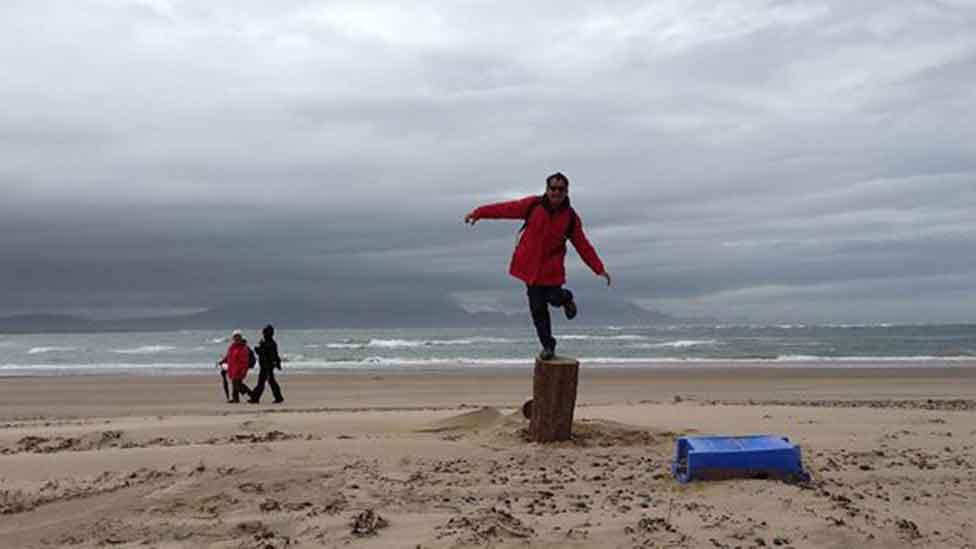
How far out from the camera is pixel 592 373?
104ft

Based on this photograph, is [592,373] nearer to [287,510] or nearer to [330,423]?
[330,423]

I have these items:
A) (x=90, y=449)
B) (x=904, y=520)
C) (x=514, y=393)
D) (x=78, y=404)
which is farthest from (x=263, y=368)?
(x=904, y=520)

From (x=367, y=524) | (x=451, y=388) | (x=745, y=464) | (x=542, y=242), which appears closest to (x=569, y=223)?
(x=542, y=242)

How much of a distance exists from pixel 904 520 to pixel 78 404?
20577 millimetres

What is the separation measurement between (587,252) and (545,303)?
63cm

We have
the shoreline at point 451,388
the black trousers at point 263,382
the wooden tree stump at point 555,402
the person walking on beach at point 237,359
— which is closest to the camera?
the wooden tree stump at point 555,402

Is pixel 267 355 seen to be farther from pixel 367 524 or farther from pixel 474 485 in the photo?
pixel 367 524

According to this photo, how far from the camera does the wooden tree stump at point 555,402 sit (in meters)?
7.51

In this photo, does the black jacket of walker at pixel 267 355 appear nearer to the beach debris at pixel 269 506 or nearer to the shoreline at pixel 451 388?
the shoreline at pixel 451 388

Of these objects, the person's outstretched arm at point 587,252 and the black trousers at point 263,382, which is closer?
the person's outstretched arm at point 587,252

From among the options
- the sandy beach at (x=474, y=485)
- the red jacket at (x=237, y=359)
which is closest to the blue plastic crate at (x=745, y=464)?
the sandy beach at (x=474, y=485)

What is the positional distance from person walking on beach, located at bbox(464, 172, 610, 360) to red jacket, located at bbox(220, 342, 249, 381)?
38.3ft

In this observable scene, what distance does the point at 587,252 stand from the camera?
26.5 feet

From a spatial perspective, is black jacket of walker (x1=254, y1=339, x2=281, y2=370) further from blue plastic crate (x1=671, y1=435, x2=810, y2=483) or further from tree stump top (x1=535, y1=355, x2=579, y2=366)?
blue plastic crate (x1=671, y1=435, x2=810, y2=483)
